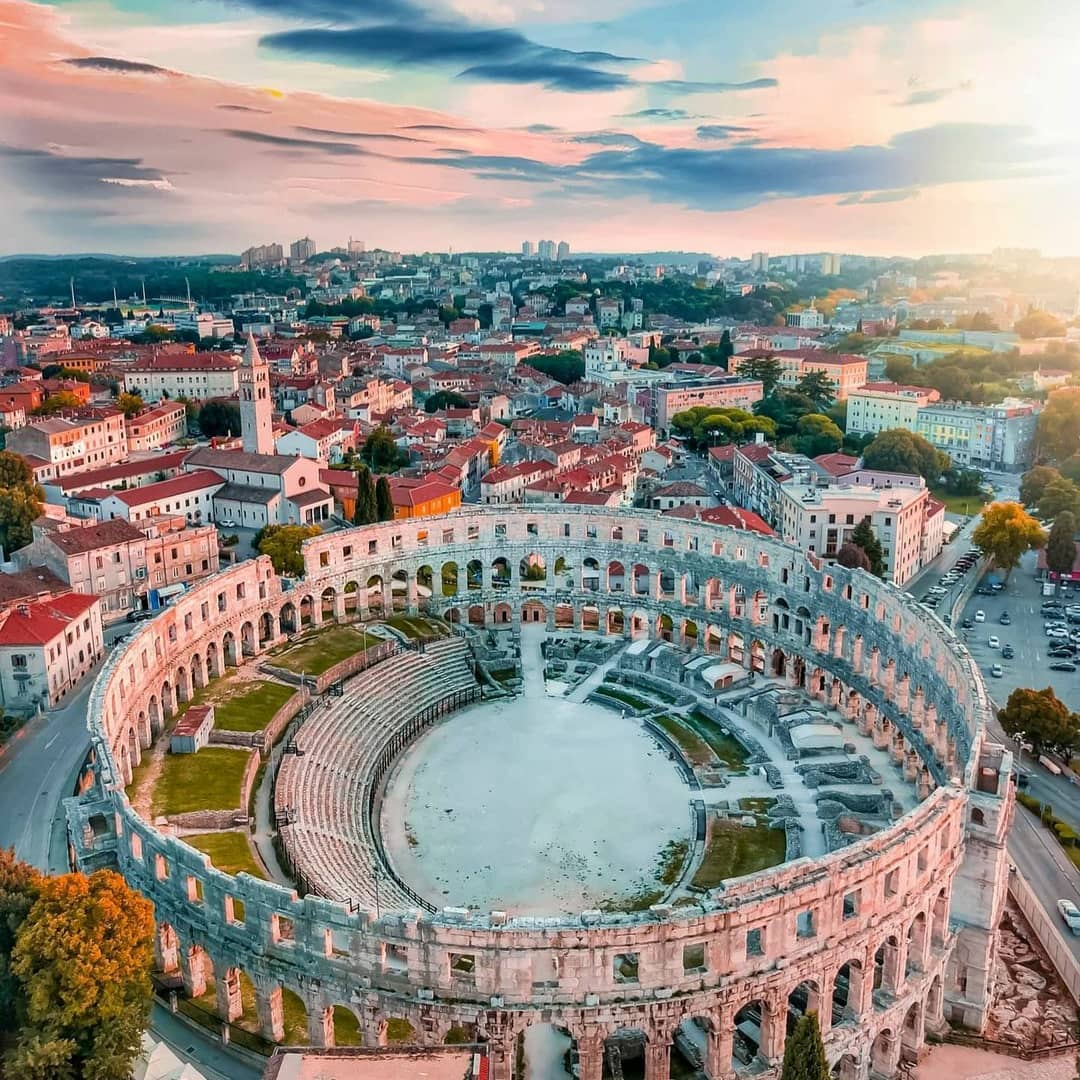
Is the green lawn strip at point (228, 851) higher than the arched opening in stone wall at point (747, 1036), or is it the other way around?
the green lawn strip at point (228, 851)

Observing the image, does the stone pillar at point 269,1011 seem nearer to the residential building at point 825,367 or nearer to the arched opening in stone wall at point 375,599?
the arched opening in stone wall at point 375,599

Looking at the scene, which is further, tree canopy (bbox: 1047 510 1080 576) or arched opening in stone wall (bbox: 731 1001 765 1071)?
tree canopy (bbox: 1047 510 1080 576)

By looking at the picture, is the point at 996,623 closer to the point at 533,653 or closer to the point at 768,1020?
the point at 533,653

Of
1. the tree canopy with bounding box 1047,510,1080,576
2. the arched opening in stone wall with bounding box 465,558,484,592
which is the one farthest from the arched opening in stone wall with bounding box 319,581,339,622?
the tree canopy with bounding box 1047,510,1080,576

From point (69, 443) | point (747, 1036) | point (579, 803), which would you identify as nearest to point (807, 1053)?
point (747, 1036)

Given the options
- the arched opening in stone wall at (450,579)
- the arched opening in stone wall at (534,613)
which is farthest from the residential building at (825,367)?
the arched opening in stone wall at (534,613)

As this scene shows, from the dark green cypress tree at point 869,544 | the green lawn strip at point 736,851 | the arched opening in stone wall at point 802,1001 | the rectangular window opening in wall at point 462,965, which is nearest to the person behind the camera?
the rectangular window opening in wall at point 462,965

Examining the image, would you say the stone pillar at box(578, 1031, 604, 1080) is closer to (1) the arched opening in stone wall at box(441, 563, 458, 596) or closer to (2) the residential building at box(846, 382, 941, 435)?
(1) the arched opening in stone wall at box(441, 563, 458, 596)

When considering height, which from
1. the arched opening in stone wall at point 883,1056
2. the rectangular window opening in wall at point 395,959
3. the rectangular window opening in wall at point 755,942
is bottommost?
the arched opening in stone wall at point 883,1056
